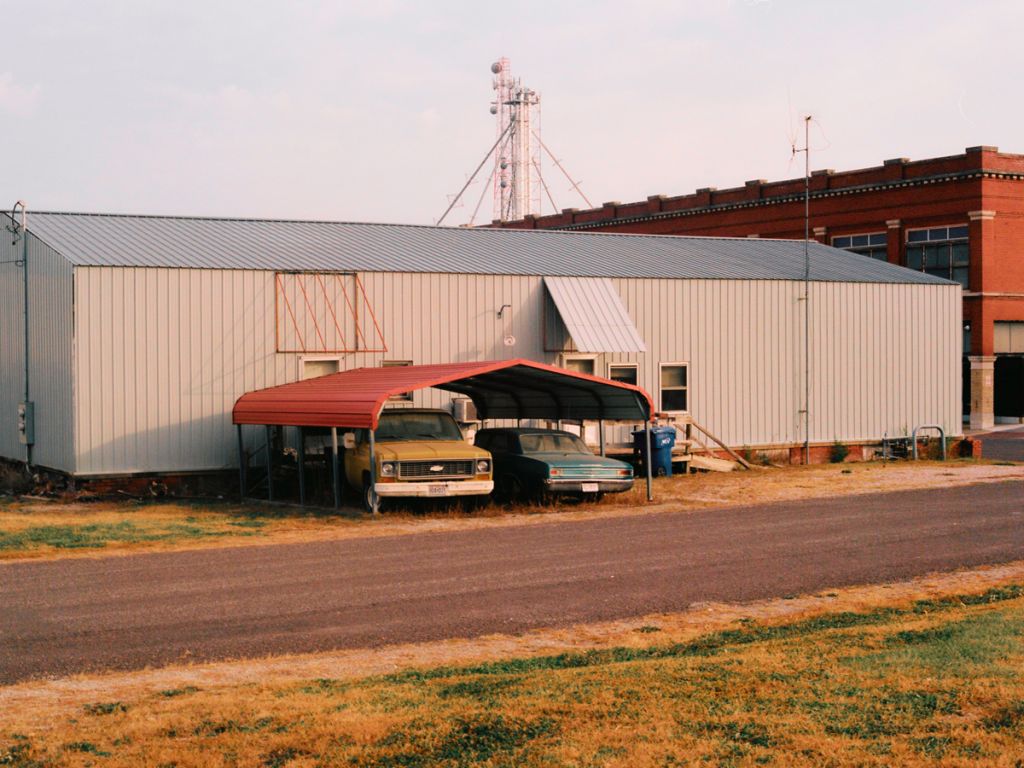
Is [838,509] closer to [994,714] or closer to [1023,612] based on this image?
[1023,612]

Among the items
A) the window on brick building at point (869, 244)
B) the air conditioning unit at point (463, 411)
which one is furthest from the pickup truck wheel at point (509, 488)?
the window on brick building at point (869, 244)

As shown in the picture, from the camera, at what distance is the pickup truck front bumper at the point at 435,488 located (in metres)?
20.9

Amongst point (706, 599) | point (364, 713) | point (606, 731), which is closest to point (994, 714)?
point (606, 731)

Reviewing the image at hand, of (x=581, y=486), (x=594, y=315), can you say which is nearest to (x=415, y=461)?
(x=581, y=486)

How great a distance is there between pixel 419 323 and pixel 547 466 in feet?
21.1

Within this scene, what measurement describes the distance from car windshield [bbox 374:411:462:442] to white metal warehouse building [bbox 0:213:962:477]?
4.15m

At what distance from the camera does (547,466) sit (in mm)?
22500

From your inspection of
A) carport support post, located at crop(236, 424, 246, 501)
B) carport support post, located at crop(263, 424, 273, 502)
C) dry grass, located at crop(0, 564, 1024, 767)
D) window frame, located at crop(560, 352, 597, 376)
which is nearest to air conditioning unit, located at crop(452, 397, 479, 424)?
window frame, located at crop(560, 352, 597, 376)

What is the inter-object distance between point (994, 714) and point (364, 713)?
3.69 meters

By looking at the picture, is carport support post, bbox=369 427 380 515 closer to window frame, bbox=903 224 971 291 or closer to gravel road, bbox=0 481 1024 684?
gravel road, bbox=0 481 1024 684

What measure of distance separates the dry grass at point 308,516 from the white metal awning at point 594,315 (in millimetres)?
3322

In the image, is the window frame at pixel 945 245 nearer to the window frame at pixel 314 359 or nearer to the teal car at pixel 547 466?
the window frame at pixel 314 359

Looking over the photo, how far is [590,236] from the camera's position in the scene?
36.0 meters

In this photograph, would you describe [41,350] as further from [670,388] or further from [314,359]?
[670,388]
